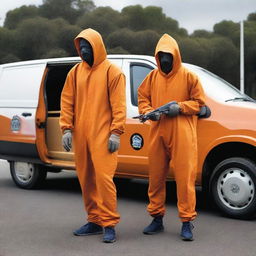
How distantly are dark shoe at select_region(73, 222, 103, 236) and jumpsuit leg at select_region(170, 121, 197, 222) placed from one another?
0.83 meters

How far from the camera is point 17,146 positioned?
8.02 m

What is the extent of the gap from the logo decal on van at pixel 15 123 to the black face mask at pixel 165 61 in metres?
3.51

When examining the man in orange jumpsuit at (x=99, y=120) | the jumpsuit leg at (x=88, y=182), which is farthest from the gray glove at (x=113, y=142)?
the jumpsuit leg at (x=88, y=182)

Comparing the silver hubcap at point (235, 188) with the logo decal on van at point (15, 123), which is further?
the logo decal on van at point (15, 123)

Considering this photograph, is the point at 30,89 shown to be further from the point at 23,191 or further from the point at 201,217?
the point at 201,217

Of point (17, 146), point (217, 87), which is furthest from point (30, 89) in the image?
point (217, 87)

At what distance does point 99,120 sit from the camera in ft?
16.2

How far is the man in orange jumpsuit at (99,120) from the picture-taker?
16.1 ft

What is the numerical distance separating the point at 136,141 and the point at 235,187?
4.45ft

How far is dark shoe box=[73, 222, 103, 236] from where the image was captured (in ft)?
17.3

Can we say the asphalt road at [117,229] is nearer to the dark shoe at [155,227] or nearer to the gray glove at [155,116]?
the dark shoe at [155,227]

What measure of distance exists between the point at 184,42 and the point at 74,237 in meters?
63.1

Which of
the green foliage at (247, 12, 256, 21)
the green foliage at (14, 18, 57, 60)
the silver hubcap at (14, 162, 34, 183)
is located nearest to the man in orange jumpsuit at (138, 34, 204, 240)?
the silver hubcap at (14, 162, 34, 183)

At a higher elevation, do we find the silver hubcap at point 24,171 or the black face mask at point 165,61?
the black face mask at point 165,61
